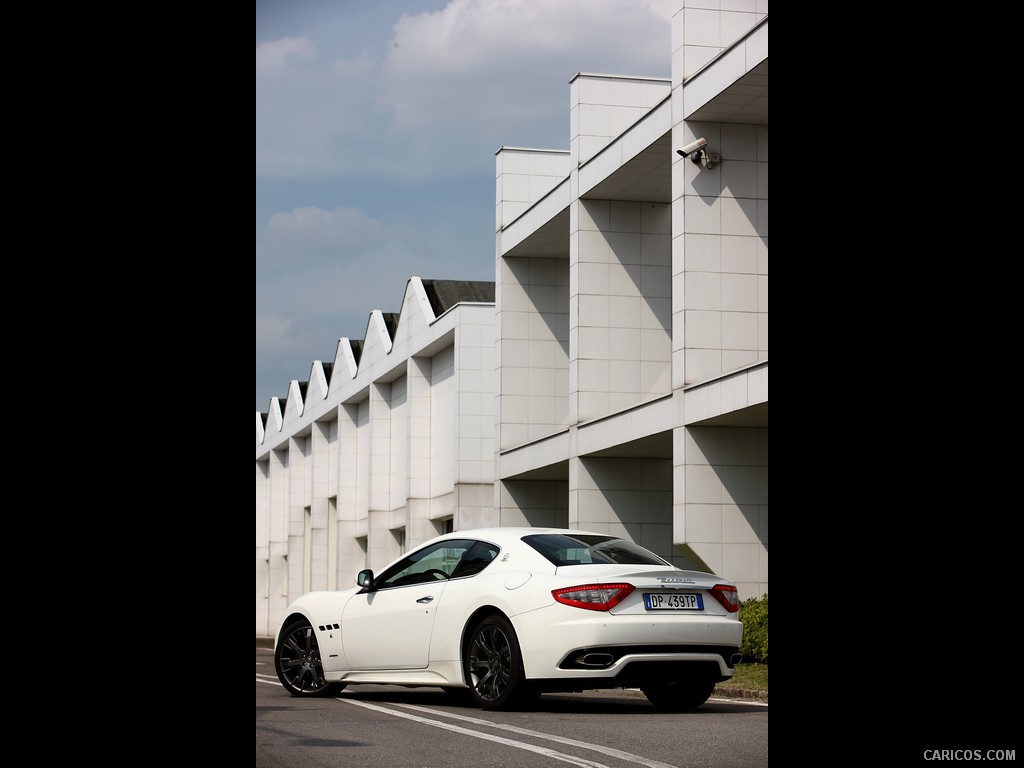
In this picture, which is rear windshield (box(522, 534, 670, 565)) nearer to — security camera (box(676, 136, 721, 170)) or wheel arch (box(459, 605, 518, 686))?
wheel arch (box(459, 605, 518, 686))

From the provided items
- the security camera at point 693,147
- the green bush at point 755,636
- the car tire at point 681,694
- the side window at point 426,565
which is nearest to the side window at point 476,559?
the side window at point 426,565

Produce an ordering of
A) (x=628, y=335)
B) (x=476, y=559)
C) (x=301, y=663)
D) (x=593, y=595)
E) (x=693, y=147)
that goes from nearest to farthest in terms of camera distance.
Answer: (x=593, y=595) → (x=476, y=559) → (x=301, y=663) → (x=693, y=147) → (x=628, y=335)

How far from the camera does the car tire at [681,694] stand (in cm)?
1090

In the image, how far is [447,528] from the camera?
39.4 meters

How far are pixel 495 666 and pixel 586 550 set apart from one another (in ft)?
3.92

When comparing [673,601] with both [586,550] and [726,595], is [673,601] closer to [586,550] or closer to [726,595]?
[726,595]

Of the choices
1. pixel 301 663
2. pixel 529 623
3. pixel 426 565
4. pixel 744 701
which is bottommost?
pixel 744 701

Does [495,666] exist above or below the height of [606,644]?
below

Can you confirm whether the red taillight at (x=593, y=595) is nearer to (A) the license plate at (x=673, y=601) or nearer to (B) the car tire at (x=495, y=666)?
(A) the license plate at (x=673, y=601)

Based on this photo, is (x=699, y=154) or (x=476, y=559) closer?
(x=476, y=559)

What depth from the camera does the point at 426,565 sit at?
11.8m

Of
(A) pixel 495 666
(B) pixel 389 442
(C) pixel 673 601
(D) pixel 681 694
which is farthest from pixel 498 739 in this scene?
(B) pixel 389 442
